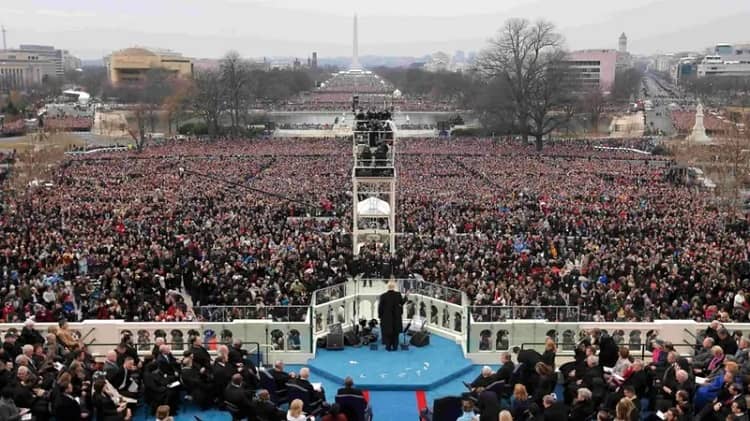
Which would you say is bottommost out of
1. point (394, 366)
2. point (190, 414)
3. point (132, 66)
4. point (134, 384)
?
point (190, 414)

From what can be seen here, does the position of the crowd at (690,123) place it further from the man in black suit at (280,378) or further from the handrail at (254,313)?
the man in black suit at (280,378)

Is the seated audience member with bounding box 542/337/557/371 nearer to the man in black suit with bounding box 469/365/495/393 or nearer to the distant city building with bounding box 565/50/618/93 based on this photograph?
the man in black suit with bounding box 469/365/495/393

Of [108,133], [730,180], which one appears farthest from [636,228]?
[108,133]

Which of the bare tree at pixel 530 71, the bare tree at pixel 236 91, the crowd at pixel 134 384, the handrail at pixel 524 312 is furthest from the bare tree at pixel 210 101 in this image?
the crowd at pixel 134 384

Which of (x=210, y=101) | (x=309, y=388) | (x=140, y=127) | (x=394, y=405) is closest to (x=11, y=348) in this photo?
(x=309, y=388)

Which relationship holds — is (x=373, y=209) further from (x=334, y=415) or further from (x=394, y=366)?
(x=334, y=415)

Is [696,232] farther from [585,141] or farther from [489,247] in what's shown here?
[585,141]
